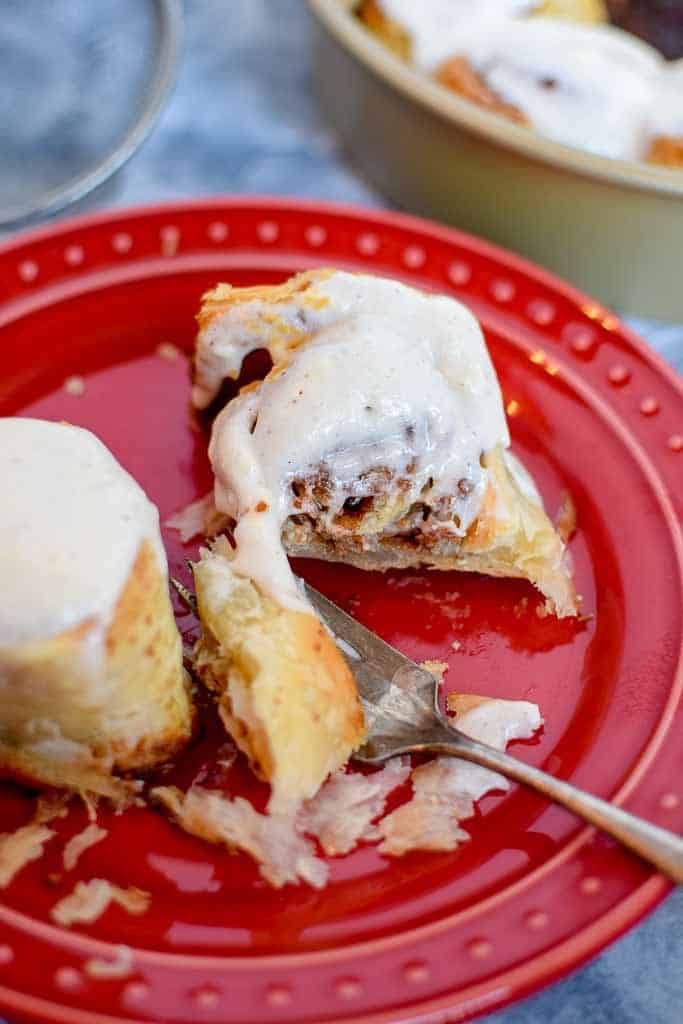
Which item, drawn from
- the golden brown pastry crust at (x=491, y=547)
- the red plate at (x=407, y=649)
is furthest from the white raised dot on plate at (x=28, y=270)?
the golden brown pastry crust at (x=491, y=547)

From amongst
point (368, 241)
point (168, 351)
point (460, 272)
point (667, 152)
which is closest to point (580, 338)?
point (460, 272)

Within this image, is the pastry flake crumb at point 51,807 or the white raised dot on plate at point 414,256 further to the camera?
the white raised dot on plate at point 414,256

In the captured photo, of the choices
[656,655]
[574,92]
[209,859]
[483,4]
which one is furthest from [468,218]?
[209,859]

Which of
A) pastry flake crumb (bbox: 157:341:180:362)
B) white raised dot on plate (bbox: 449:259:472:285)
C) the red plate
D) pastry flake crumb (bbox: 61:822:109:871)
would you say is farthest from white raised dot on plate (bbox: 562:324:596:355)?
pastry flake crumb (bbox: 61:822:109:871)

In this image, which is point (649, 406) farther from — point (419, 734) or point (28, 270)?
point (28, 270)

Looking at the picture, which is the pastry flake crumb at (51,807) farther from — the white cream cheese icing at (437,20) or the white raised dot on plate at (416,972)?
the white cream cheese icing at (437,20)

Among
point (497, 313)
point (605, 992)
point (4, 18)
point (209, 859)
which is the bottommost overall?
point (605, 992)

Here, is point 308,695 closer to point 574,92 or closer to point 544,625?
point 544,625
